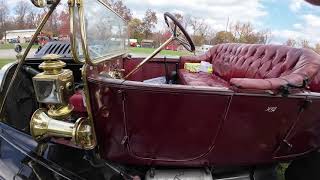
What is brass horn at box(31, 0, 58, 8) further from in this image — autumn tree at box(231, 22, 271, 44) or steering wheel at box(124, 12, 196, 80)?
autumn tree at box(231, 22, 271, 44)

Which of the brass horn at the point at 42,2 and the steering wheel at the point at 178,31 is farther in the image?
the steering wheel at the point at 178,31

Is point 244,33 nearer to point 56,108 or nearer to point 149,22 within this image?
point 149,22

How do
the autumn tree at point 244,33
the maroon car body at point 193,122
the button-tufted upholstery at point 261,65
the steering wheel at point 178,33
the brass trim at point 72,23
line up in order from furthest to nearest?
the autumn tree at point 244,33 → the steering wheel at point 178,33 → the button-tufted upholstery at point 261,65 → the maroon car body at point 193,122 → the brass trim at point 72,23

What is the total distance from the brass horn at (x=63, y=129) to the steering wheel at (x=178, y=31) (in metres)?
1.58

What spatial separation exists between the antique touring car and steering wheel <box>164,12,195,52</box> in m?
0.98

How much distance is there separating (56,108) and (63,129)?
5.5 inches

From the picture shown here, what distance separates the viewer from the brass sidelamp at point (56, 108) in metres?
1.82

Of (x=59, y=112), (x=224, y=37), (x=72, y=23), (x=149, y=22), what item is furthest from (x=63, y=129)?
(x=224, y=37)

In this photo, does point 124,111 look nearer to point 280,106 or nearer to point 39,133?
point 39,133

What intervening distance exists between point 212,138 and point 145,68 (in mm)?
2595

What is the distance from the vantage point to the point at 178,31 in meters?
3.31

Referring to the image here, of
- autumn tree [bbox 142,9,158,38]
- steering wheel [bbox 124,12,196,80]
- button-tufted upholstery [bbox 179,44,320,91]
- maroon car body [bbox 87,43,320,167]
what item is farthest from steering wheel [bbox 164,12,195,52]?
autumn tree [bbox 142,9,158,38]

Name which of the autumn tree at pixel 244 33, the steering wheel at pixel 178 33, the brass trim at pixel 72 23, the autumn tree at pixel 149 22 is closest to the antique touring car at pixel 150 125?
the brass trim at pixel 72 23

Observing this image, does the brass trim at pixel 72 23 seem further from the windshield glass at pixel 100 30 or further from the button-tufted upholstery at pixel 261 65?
the button-tufted upholstery at pixel 261 65
